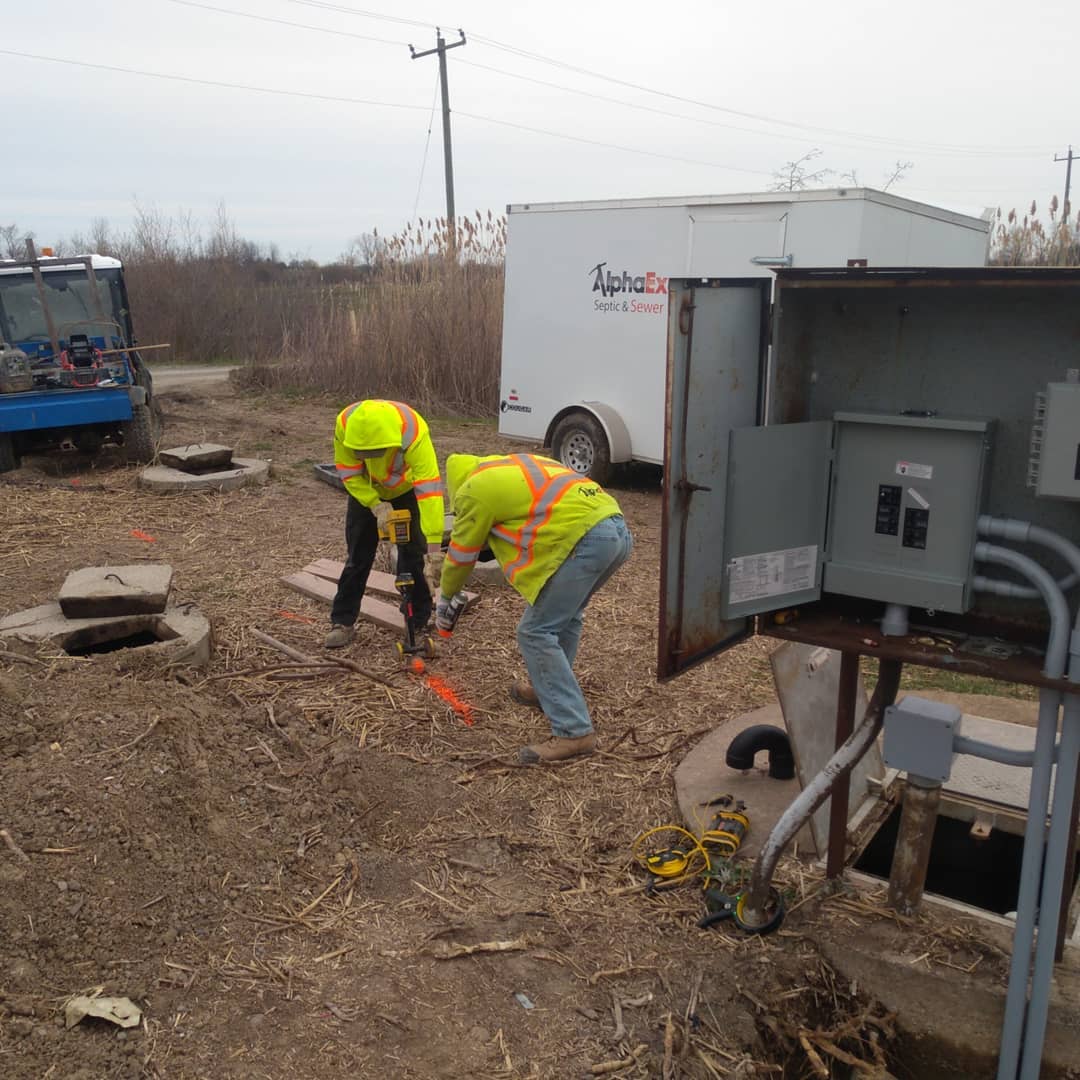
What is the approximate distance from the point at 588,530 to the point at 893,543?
1798 mm

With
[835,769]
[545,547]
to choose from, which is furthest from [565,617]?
[835,769]

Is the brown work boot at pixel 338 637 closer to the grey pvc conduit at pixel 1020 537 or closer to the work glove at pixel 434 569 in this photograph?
the work glove at pixel 434 569

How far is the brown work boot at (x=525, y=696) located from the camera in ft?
18.4

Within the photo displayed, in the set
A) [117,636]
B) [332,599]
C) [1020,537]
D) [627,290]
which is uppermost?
[627,290]

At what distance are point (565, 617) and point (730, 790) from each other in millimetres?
1121

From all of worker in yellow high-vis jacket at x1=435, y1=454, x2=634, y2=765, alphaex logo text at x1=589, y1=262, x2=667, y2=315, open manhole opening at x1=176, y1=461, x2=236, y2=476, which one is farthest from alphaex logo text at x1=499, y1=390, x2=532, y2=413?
worker in yellow high-vis jacket at x1=435, y1=454, x2=634, y2=765

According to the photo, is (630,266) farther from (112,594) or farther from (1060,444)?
(1060,444)

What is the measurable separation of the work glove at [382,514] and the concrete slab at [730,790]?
2.33 m

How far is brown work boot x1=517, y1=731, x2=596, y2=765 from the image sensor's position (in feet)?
16.1

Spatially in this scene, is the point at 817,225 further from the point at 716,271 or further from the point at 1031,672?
the point at 1031,672

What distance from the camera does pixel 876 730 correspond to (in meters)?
3.42

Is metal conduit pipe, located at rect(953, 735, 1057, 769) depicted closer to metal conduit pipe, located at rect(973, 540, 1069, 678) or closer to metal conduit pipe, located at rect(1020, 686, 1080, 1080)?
metal conduit pipe, located at rect(1020, 686, 1080, 1080)

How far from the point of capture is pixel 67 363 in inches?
429

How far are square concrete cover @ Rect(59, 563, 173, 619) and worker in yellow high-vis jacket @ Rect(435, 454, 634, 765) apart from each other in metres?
1.90
